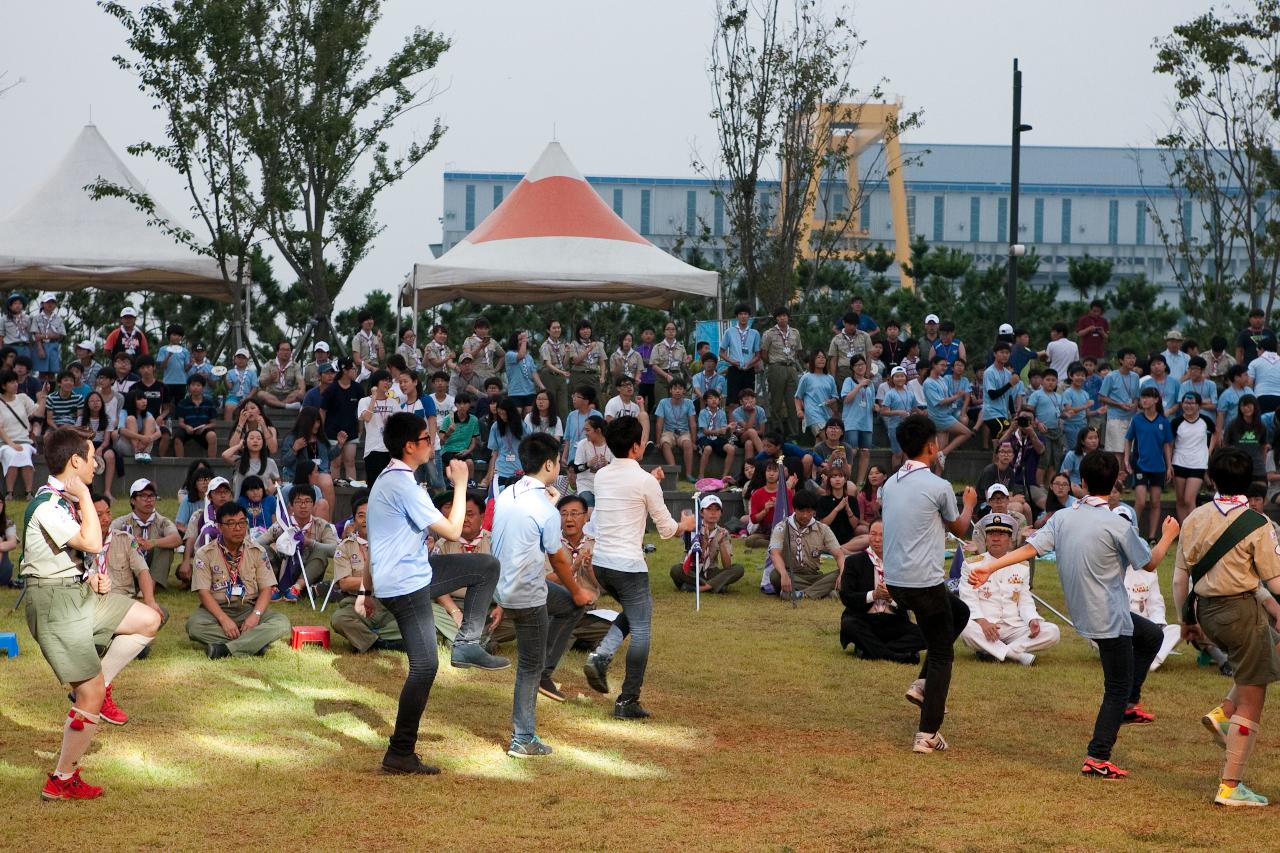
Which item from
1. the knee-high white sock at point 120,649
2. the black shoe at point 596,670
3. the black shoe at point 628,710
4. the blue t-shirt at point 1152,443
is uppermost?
the blue t-shirt at point 1152,443

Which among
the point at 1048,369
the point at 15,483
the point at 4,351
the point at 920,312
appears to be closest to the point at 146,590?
the point at 15,483

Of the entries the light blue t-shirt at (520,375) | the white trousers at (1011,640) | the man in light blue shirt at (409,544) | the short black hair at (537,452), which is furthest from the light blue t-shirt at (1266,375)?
the man in light blue shirt at (409,544)

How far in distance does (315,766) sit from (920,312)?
2090 centimetres

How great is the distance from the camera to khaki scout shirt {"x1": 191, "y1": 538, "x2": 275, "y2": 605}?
10.5 meters

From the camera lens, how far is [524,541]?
7523 mm

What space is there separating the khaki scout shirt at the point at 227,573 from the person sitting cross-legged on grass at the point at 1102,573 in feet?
18.3

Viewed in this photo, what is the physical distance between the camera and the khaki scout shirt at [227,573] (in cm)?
1052

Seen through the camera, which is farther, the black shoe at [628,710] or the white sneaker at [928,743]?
the black shoe at [628,710]

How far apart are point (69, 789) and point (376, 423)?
9224 mm

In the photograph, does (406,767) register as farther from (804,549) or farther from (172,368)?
(172,368)

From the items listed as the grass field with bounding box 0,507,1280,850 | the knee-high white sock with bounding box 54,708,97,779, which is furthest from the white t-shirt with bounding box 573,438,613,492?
→ the knee-high white sock with bounding box 54,708,97,779

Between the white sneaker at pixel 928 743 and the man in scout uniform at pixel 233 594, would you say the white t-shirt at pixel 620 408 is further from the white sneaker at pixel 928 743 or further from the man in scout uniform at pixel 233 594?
the white sneaker at pixel 928 743

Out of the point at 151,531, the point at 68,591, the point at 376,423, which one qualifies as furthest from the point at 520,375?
the point at 68,591

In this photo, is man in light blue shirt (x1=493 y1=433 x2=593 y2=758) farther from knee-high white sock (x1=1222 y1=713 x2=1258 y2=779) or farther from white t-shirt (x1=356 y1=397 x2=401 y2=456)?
white t-shirt (x1=356 y1=397 x2=401 y2=456)
